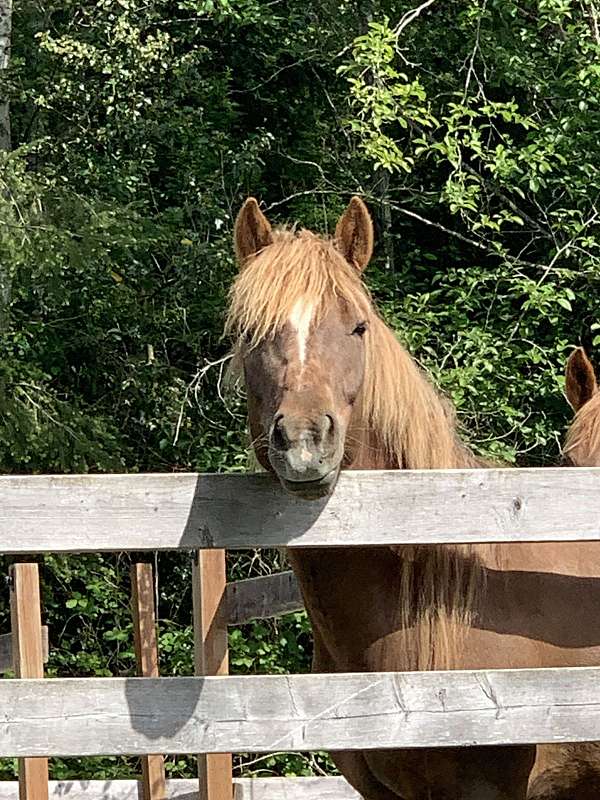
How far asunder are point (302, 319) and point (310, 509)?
542mm

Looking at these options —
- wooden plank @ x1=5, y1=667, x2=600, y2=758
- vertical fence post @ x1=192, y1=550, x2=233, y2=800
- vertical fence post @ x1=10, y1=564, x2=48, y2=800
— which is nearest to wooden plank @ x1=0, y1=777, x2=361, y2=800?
vertical fence post @ x1=10, y1=564, x2=48, y2=800

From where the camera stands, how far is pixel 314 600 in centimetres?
328

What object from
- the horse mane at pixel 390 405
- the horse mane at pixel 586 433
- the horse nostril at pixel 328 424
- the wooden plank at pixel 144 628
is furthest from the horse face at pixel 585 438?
the wooden plank at pixel 144 628

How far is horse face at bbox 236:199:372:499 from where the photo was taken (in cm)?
262

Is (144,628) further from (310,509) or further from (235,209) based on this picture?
(235,209)

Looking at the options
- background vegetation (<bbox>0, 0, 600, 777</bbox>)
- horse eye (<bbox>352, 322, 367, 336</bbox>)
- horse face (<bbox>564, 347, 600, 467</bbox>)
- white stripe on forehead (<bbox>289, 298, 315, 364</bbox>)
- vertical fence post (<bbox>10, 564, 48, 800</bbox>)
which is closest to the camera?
white stripe on forehead (<bbox>289, 298, 315, 364</bbox>)

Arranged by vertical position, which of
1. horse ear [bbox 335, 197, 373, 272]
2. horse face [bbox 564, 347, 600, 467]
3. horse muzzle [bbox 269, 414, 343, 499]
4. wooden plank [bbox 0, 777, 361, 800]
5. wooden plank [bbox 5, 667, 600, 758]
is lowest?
wooden plank [bbox 0, 777, 361, 800]

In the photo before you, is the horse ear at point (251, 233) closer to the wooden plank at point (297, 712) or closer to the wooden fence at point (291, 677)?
the wooden fence at point (291, 677)

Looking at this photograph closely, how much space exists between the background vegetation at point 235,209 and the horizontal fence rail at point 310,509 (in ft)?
15.7

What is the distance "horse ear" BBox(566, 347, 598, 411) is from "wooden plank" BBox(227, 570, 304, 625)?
4.65ft

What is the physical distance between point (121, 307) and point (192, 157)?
139cm

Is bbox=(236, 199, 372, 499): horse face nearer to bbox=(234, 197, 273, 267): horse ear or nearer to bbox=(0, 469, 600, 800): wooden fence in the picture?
bbox=(234, 197, 273, 267): horse ear

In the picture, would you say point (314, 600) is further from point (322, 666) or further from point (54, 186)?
point (54, 186)

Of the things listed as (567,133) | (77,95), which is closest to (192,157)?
(77,95)
